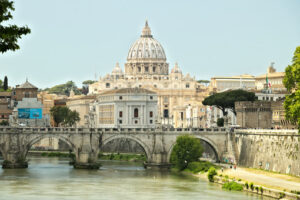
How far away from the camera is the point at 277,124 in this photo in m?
98.7

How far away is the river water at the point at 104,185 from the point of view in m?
62.9

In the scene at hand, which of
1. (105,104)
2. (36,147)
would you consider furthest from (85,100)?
(36,147)

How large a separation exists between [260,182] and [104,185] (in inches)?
535

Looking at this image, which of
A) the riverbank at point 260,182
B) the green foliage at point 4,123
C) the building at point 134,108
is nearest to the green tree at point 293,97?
the riverbank at point 260,182

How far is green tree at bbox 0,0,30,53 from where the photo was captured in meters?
33.6

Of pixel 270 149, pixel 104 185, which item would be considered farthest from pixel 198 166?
pixel 104 185

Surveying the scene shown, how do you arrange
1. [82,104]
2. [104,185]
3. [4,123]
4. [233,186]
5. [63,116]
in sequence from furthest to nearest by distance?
[82,104]
[63,116]
[4,123]
[104,185]
[233,186]

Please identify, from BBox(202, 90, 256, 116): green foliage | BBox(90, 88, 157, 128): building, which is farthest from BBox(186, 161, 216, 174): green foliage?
BBox(90, 88, 157, 128): building

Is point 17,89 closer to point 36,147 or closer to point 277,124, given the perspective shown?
point 36,147

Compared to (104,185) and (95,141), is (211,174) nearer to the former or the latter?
(104,185)

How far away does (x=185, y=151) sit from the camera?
84312 millimetres

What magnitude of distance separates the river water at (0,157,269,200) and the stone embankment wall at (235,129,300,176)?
570 cm

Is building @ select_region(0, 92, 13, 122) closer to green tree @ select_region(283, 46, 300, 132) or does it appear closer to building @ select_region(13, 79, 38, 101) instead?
building @ select_region(13, 79, 38, 101)

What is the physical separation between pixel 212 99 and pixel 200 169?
3767 cm
